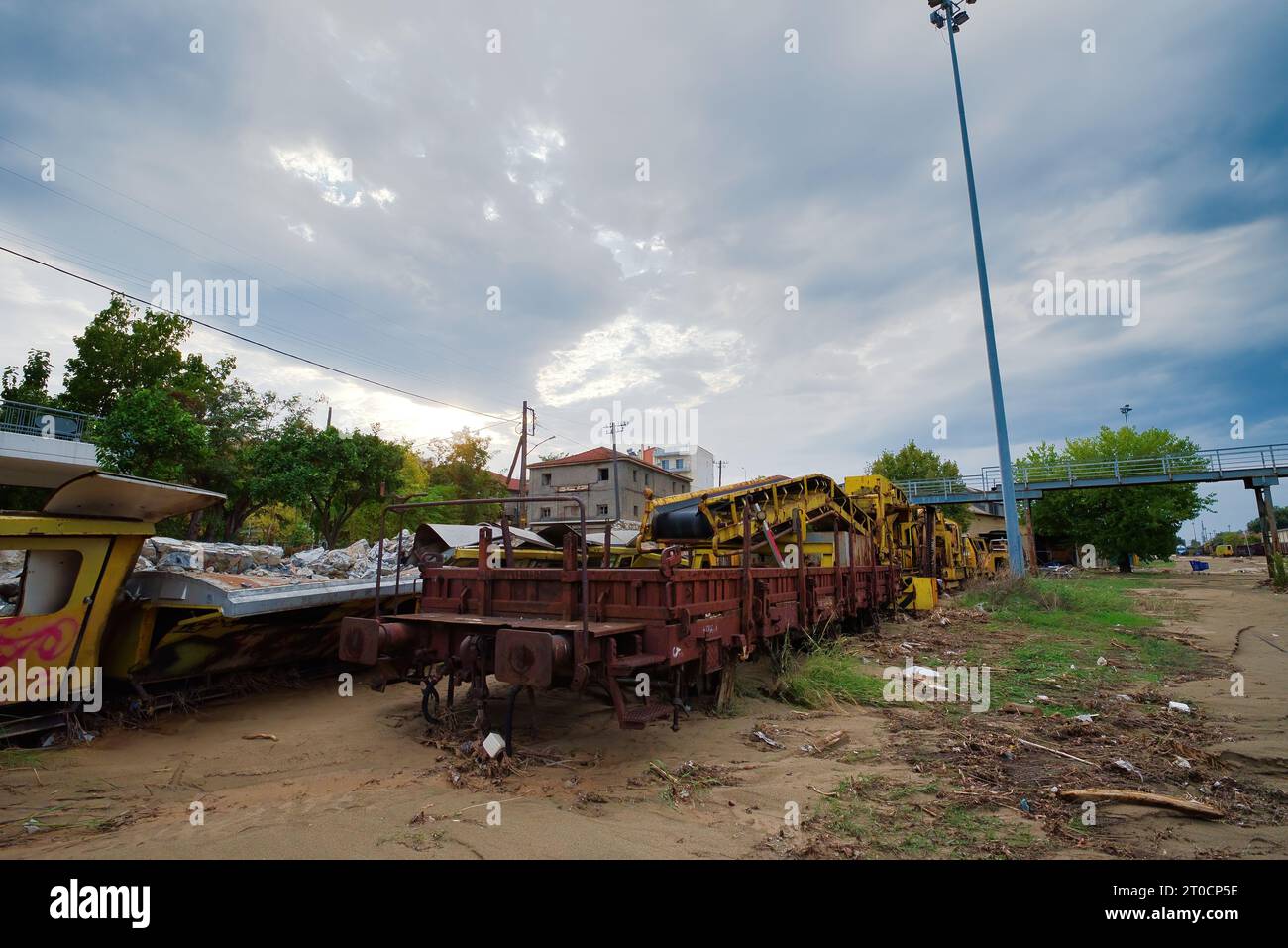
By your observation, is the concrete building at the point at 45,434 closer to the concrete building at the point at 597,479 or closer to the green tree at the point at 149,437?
the green tree at the point at 149,437

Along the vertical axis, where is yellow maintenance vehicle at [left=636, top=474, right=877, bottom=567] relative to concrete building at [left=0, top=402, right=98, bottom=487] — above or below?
below

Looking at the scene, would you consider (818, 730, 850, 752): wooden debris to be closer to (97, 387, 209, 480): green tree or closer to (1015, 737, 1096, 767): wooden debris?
(1015, 737, 1096, 767): wooden debris

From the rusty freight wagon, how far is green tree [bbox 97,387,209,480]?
597 inches

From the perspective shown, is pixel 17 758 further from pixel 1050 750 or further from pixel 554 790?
pixel 1050 750

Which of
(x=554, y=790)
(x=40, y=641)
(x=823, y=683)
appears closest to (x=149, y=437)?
(x=40, y=641)

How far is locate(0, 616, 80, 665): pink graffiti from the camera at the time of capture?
4438 millimetres

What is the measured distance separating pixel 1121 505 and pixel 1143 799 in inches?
1544

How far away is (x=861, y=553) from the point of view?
32.4ft

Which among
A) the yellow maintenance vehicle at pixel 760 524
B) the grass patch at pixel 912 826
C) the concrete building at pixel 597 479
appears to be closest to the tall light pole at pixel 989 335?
the yellow maintenance vehicle at pixel 760 524

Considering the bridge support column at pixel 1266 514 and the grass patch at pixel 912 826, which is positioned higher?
the bridge support column at pixel 1266 514

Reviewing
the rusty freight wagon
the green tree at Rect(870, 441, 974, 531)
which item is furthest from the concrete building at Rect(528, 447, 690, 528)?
the rusty freight wagon

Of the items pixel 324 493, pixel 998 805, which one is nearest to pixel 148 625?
pixel 998 805

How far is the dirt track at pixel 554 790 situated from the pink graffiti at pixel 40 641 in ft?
2.46

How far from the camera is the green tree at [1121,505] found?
111 ft
